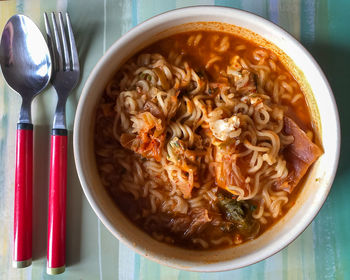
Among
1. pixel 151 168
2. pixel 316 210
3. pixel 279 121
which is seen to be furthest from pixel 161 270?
pixel 279 121

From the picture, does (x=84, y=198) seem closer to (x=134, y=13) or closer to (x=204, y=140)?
(x=204, y=140)

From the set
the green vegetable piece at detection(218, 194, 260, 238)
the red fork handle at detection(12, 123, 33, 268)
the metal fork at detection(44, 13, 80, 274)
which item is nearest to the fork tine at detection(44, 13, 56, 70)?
the metal fork at detection(44, 13, 80, 274)

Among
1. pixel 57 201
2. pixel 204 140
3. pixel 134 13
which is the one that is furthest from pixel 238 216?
pixel 134 13

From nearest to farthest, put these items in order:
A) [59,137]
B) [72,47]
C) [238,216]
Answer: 1. [238,216]
2. [59,137]
3. [72,47]

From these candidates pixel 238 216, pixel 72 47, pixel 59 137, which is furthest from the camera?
pixel 72 47

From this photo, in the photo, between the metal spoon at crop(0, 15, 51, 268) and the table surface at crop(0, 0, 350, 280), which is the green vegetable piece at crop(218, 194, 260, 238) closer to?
the table surface at crop(0, 0, 350, 280)
